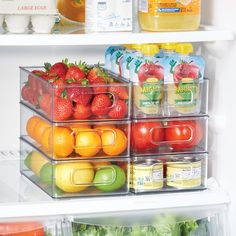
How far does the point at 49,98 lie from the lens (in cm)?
211

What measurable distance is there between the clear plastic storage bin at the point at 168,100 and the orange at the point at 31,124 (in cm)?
27

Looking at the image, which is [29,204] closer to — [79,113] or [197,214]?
Answer: [79,113]

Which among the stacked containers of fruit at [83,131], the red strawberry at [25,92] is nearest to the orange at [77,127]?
the stacked containers of fruit at [83,131]

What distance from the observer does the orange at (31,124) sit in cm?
222

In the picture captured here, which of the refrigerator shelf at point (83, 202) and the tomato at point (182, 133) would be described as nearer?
the refrigerator shelf at point (83, 202)

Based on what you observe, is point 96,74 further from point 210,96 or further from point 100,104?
point 210,96

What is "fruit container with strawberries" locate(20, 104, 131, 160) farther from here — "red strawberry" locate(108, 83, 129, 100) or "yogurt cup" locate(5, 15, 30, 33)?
"yogurt cup" locate(5, 15, 30, 33)

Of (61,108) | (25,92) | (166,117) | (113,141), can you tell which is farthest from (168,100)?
(25,92)

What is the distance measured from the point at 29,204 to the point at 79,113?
26 cm

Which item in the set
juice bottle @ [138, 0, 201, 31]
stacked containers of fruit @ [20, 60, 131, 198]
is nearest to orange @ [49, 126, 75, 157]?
stacked containers of fruit @ [20, 60, 131, 198]

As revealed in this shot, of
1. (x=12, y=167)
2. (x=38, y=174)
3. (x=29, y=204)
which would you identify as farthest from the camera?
(x=12, y=167)

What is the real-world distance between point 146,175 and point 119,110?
7.3 inches

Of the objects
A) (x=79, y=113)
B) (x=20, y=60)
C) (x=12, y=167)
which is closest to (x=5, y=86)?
(x=20, y=60)

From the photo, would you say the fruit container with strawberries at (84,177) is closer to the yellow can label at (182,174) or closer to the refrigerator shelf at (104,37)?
the yellow can label at (182,174)
